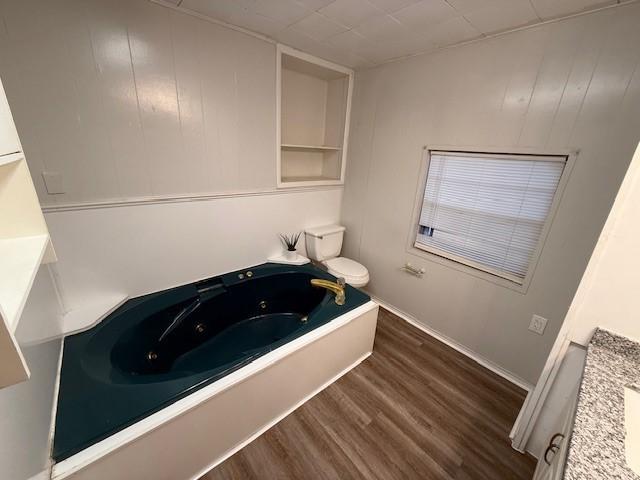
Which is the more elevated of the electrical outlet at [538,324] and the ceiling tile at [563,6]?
the ceiling tile at [563,6]

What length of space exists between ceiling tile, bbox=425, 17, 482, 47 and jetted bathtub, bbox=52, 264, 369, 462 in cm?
176

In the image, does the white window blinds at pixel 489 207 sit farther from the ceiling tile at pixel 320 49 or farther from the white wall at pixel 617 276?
the ceiling tile at pixel 320 49

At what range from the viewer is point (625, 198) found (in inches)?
32.3

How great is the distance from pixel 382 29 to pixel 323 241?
1.66 meters

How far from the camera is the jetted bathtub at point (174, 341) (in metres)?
1.02

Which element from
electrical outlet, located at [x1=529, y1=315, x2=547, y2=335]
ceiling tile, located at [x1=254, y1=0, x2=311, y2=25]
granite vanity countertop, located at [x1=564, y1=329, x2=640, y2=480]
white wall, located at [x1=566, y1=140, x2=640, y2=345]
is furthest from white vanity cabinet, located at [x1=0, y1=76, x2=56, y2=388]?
electrical outlet, located at [x1=529, y1=315, x2=547, y2=335]

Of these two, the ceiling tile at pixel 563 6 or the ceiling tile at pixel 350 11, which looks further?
the ceiling tile at pixel 350 11

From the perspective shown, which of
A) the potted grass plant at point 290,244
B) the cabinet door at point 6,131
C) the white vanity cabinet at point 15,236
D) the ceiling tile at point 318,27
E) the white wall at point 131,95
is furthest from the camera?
the potted grass plant at point 290,244

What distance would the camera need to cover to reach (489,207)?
70.2 inches

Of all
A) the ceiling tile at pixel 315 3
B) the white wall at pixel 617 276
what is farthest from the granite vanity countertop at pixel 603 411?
the ceiling tile at pixel 315 3

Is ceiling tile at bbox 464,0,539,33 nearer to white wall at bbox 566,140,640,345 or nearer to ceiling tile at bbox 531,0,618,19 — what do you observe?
ceiling tile at bbox 531,0,618,19

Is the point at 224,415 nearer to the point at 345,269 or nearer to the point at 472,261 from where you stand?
the point at 345,269

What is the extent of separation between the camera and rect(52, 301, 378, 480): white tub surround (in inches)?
37.3

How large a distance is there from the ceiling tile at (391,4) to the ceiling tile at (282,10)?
1.27 ft
